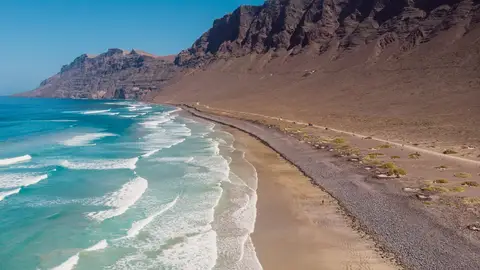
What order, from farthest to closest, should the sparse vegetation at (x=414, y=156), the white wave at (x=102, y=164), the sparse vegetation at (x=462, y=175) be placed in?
the white wave at (x=102, y=164), the sparse vegetation at (x=414, y=156), the sparse vegetation at (x=462, y=175)

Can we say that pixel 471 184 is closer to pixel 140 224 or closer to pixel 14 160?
pixel 140 224

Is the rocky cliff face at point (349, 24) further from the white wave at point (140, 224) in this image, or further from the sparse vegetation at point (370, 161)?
the white wave at point (140, 224)

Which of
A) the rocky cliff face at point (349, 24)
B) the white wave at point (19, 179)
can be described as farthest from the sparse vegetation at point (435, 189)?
the rocky cliff face at point (349, 24)

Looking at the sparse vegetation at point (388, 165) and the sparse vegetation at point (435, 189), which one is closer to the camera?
the sparse vegetation at point (435, 189)

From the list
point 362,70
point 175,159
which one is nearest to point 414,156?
point 175,159

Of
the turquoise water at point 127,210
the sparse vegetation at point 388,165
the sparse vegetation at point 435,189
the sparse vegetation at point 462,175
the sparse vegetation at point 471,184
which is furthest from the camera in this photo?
the sparse vegetation at point 388,165

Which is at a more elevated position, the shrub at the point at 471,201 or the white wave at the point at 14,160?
the shrub at the point at 471,201
